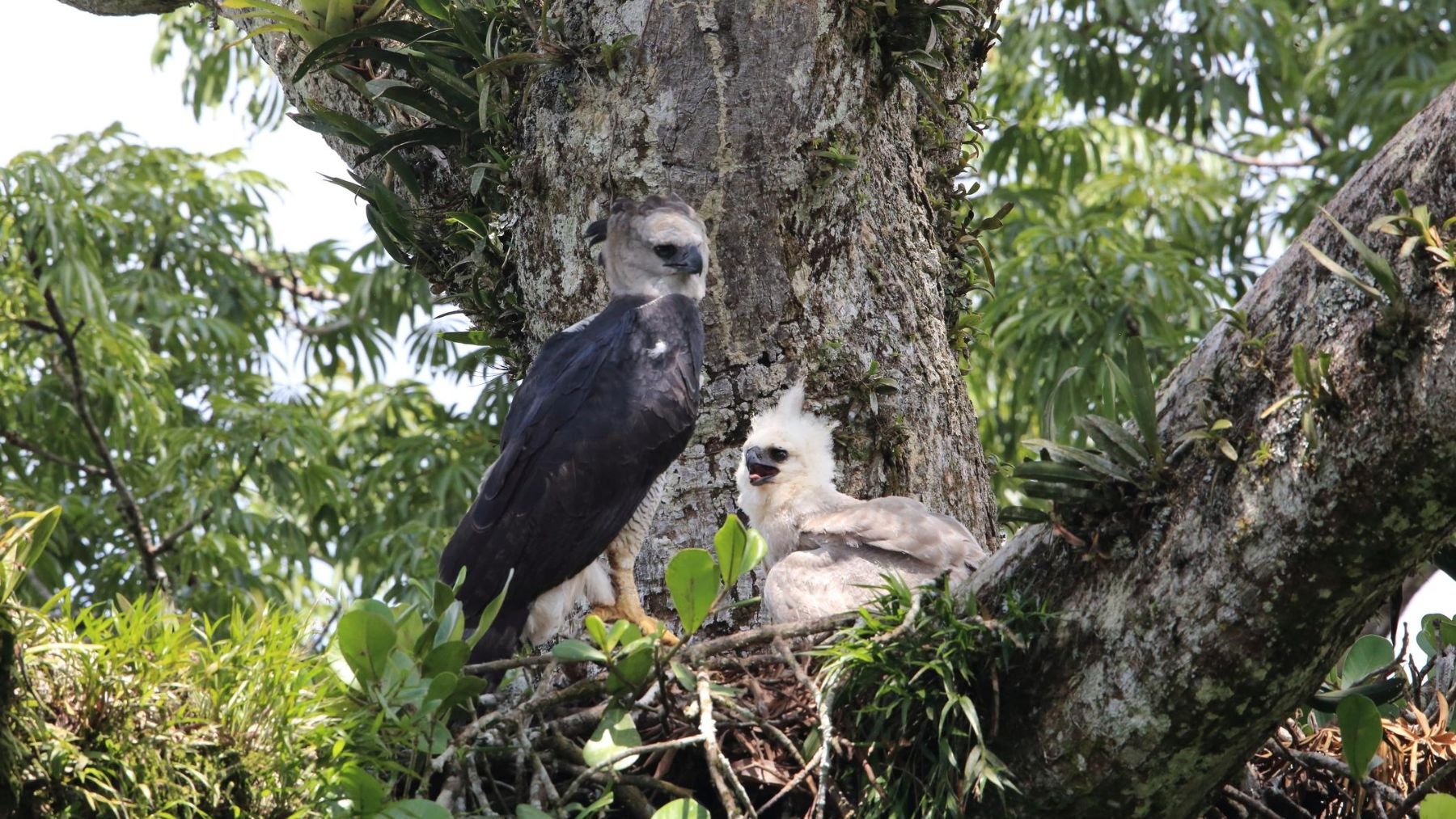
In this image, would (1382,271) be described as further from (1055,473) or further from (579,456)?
(579,456)

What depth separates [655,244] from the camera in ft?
11.9

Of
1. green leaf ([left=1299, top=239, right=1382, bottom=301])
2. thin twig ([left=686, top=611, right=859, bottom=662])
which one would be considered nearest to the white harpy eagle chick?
thin twig ([left=686, top=611, right=859, bottom=662])

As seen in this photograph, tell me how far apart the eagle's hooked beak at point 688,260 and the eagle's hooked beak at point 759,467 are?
0.47m

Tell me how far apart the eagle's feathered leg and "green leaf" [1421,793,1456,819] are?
1758 mm

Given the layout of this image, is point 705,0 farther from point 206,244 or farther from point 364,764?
point 206,244

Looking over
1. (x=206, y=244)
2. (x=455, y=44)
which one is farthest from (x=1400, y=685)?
(x=206, y=244)

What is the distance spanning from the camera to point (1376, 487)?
2.24 m

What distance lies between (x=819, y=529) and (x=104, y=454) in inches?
184

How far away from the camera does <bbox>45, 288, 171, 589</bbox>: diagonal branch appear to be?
6.83 metres

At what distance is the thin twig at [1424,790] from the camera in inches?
114

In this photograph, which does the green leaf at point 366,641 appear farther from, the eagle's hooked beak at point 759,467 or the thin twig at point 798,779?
the eagle's hooked beak at point 759,467

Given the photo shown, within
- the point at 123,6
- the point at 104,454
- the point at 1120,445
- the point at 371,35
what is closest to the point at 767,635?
the point at 1120,445

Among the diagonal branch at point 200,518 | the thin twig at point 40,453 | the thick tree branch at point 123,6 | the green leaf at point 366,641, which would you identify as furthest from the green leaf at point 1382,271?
the thin twig at point 40,453

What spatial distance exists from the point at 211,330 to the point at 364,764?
6281 mm
